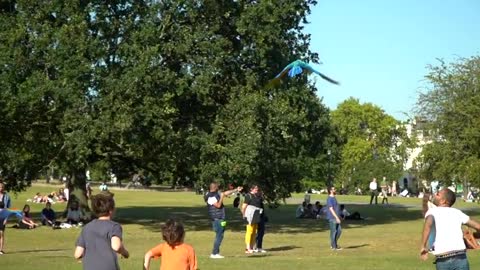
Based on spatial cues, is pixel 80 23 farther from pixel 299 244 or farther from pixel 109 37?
pixel 299 244

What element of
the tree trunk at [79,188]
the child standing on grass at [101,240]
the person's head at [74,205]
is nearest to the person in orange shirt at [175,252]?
the child standing on grass at [101,240]

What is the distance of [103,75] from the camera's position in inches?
1186

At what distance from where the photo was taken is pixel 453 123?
3975cm

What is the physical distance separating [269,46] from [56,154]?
885 cm

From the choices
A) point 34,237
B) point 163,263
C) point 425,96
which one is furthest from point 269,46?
point 163,263

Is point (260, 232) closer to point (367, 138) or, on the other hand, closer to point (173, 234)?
point (173, 234)

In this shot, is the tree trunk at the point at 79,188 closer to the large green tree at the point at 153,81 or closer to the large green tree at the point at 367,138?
the large green tree at the point at 153,81

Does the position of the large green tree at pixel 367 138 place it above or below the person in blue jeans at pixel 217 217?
above

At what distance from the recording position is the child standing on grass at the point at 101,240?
822 centimetres

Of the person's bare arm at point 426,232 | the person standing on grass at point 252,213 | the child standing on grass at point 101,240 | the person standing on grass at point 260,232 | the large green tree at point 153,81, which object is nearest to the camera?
the child standing on grass at point 101,240

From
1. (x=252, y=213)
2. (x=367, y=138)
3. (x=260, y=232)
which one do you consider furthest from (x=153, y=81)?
(x=367, y=138)

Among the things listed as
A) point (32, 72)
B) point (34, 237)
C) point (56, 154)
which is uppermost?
point (32, 72)

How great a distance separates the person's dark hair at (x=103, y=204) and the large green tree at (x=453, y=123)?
28.6m

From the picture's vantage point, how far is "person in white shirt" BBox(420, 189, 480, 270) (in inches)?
375
